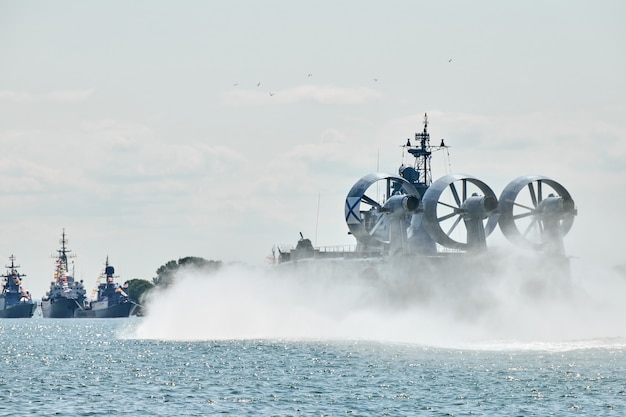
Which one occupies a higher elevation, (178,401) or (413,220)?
(413,220)

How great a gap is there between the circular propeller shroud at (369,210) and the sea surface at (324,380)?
69.4ft

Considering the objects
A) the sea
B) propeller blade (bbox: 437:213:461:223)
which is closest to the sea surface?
the sea

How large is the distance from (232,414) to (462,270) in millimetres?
50115

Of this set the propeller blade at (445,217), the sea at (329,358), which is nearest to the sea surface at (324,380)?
the sea at (329,358)

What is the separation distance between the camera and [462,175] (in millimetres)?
95250

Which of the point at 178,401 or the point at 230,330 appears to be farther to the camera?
the point at 230,330

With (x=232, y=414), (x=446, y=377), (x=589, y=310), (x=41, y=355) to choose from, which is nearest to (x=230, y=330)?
(x=41, y=355)

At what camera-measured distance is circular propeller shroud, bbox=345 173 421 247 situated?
→ 4134 inches

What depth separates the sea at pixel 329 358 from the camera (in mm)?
50938

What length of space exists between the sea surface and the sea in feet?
0.36

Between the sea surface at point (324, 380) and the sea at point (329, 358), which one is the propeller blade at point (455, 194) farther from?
the sea surface at point (324, 380)

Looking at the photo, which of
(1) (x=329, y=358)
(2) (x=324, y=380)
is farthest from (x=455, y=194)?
(2) (x=324, y=380)

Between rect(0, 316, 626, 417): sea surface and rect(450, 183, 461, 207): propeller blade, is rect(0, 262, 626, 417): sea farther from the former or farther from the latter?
rect(450, 183, 461, 207): propeller blade

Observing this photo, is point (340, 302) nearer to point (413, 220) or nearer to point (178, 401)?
point (413, 220)
